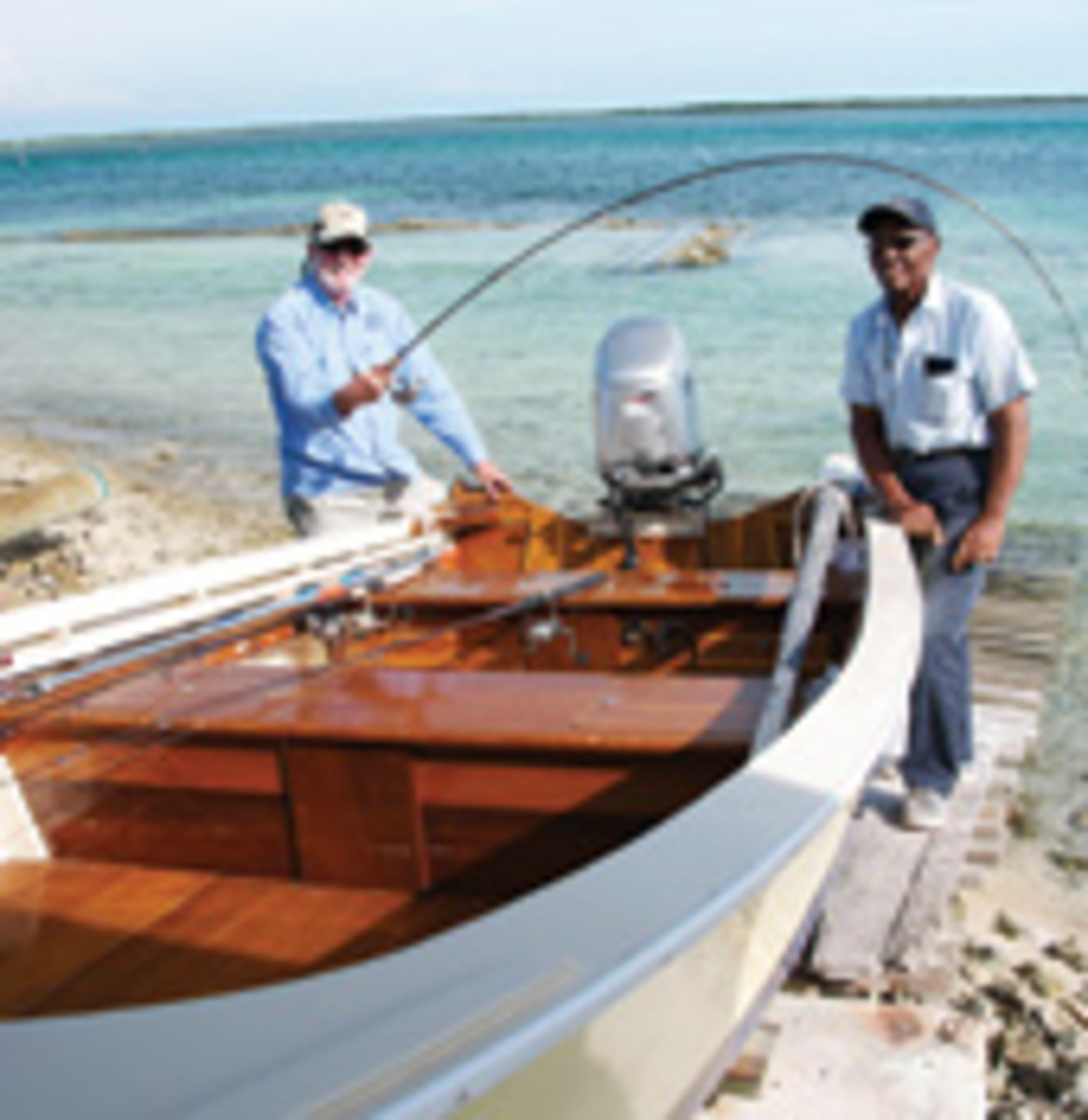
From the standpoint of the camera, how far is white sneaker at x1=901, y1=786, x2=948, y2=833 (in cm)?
377

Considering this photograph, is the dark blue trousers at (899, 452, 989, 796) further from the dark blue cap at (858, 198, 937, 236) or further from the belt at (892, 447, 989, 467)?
the dark blue cap at (858, 198, 937, 236)

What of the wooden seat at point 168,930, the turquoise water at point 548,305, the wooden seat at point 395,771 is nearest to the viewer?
the wooden seat at point 168,930

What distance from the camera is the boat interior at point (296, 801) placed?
111 inches

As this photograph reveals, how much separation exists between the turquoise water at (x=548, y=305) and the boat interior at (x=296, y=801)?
195cm

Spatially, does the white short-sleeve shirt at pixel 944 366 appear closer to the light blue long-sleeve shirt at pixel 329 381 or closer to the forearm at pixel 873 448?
the forearm at pixel 873 448

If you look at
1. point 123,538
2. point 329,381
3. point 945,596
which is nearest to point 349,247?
point 329,381

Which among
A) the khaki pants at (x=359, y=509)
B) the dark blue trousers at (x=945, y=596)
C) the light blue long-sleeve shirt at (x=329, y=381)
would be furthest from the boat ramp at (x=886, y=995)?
the light blue long-sleeve shirt at (x=329, y=381)

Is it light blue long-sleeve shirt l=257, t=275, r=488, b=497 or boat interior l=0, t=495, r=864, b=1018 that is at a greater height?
light blue long-sleeve shirt l=257, t=275, r=488, b=497

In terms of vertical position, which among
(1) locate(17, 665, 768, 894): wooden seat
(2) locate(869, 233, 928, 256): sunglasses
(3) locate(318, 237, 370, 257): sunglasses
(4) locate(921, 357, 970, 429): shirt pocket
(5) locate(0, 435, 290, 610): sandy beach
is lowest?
(5) locate(0, 435, 290, 610): sandy beach

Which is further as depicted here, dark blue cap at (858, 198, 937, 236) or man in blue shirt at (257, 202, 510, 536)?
man in blue shirt at (257, 202, 510, 536)

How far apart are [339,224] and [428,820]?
7.22ft

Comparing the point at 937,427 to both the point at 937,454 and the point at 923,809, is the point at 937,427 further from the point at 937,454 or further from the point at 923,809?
the point at 923,809

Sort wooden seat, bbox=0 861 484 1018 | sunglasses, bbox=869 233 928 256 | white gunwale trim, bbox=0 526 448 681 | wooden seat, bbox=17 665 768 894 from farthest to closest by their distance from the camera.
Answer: sunglasses, bbox=869 233 928 256 → white gunwale trim, bbox=0 526 448 681 → wooden seat, bbox=17 665 768 894 → wooden seat, bbox=0 861 484 1018

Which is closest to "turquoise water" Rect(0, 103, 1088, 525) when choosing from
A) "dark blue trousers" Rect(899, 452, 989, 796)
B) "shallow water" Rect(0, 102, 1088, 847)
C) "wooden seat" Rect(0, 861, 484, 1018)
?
"shallow water" Rect(0, 102, 1088, 847)
